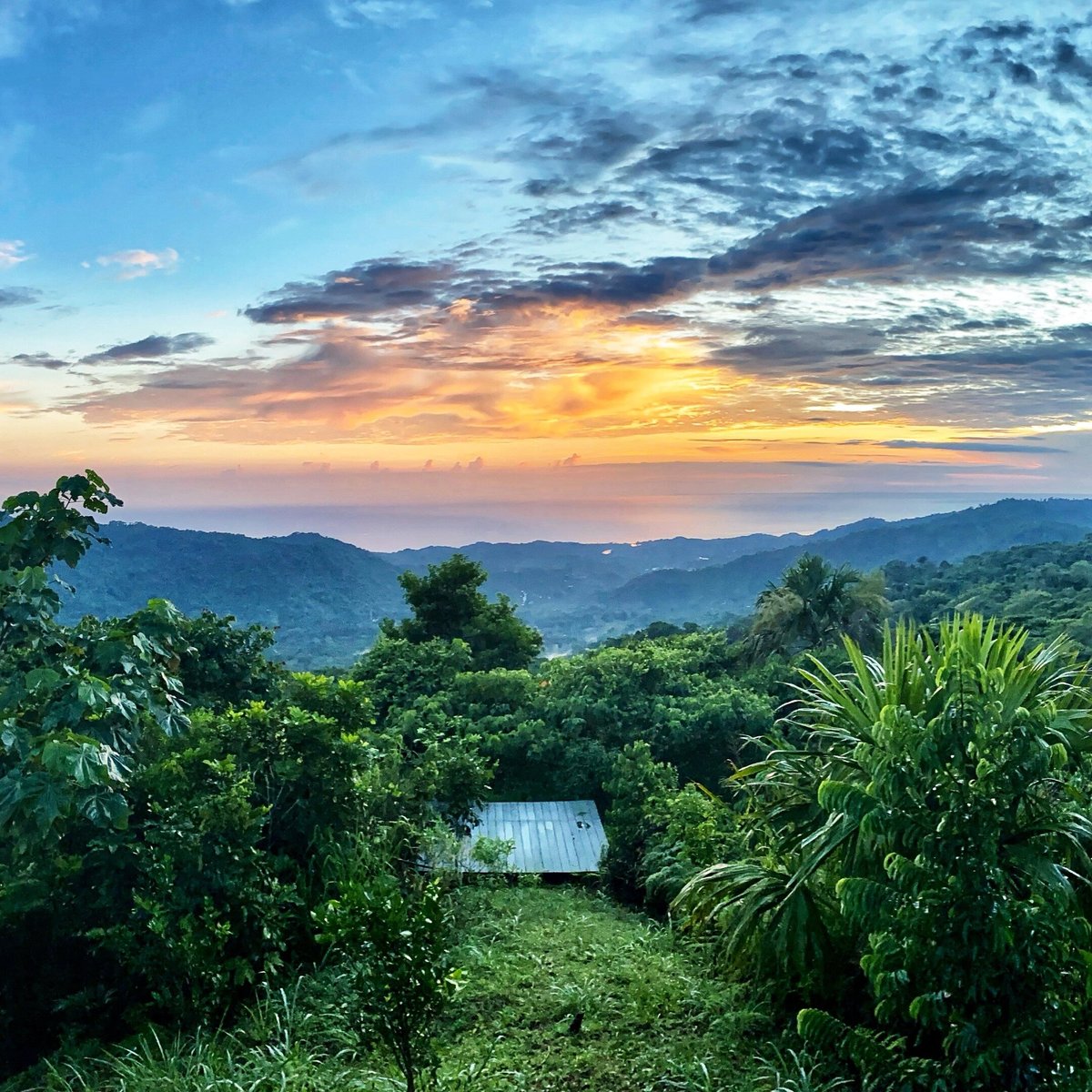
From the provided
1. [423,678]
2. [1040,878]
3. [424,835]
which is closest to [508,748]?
[423,678]

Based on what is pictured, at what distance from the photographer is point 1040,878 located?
12.8 ft

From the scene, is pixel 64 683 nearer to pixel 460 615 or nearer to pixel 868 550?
pixel 460 615

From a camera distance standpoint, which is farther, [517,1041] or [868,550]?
[868,550]

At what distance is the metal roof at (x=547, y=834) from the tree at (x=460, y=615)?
786 centimetres

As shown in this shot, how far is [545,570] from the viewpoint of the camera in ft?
401

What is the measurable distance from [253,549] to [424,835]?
8954cm

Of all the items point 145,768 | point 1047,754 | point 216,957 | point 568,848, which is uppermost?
point 1047,754

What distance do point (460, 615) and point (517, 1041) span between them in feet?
51.5

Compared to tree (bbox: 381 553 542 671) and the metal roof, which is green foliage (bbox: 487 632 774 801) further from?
tree (bbox: 381 553 542 671)

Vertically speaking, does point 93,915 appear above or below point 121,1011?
above

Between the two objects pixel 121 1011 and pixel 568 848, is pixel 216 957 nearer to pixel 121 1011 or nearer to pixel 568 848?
pixel 121 1011

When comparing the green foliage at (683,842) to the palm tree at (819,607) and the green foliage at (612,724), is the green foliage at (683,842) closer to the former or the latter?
the green foliage at (612,724)

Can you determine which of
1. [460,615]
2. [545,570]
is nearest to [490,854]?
[460,615]

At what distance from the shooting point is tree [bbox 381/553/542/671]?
2048cm
